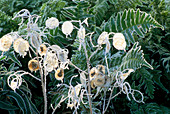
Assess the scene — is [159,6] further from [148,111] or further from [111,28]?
[148,111]

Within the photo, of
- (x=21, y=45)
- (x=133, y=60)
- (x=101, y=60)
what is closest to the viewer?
(x=21, y=45)

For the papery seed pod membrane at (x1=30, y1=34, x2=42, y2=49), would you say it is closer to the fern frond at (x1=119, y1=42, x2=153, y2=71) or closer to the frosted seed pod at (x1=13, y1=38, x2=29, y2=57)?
the frosted seed pod at (x1=13, y1=38, x2=29, y2=57)

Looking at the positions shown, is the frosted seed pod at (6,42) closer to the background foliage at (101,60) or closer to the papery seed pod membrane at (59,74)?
the papery seed pod membrane at (59,74)

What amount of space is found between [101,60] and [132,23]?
0.55ft

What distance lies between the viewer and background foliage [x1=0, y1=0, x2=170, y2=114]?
77 cm

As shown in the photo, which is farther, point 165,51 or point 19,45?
point 165,51

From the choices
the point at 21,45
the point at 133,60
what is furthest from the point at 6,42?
the point at 133,60

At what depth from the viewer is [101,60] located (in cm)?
82

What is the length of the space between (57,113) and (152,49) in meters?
0.46

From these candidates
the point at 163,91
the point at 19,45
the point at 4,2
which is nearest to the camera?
the point at 19,45

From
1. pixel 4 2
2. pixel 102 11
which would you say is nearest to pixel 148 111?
pixel 102 11

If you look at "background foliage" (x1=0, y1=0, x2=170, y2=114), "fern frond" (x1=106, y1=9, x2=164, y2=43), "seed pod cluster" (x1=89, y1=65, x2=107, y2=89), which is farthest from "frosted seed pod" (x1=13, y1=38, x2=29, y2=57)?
"fern frond" (x1=106, y1=9, x2=164, y2=43)

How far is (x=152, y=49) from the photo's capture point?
37.5 inches

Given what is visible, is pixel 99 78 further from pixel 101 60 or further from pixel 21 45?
pixel 101 60
